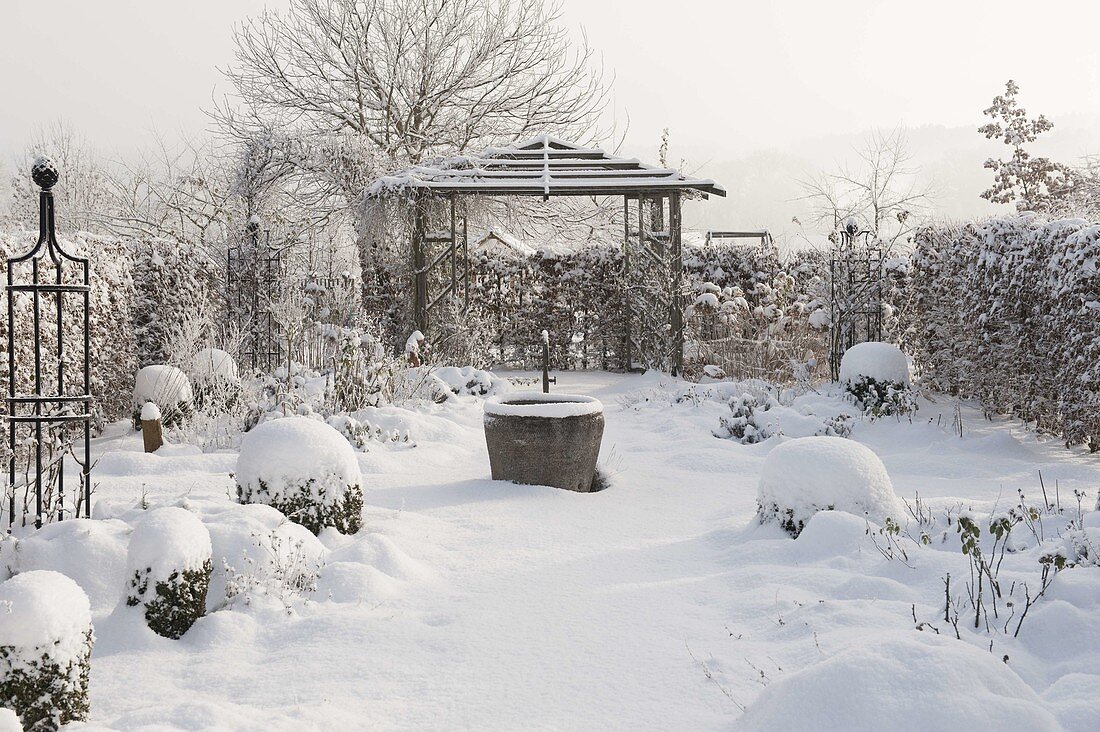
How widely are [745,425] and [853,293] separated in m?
3.62

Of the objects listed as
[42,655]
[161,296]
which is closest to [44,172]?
[42,655]

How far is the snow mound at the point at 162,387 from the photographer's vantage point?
28.5 feet

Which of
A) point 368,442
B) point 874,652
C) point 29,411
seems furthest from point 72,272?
point 874,652

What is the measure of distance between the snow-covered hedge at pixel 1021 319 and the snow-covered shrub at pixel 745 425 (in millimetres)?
2319

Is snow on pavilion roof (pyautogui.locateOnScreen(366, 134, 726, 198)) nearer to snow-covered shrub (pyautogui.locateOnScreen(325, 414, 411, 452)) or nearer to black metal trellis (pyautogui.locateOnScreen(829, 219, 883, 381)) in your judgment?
black metal trellis (pyautogui.locateOnScreen(829, 219, 883, 381))

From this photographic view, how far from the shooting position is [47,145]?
25812mm

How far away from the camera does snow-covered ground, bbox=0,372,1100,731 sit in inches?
97.8

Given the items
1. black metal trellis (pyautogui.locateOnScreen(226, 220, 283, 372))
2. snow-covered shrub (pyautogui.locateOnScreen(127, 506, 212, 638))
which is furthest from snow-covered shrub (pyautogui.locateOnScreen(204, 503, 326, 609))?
Result: black metal trellis (pyautogui.locateOnScreen(226, 220, 283, 372))

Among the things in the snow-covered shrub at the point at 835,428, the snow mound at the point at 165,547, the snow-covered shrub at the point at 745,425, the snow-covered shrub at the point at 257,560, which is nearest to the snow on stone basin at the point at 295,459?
the snow-covered shrub at the point at 257,560

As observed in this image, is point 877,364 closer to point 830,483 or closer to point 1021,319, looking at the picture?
point 1021,319

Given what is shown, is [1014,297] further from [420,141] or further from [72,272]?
[420,141]

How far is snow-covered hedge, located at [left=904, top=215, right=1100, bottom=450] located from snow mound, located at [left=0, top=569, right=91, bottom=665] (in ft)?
23.2

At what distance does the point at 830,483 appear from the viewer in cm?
479

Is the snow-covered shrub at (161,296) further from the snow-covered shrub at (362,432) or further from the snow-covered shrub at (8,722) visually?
the snow-covered shrub at (8,722)
